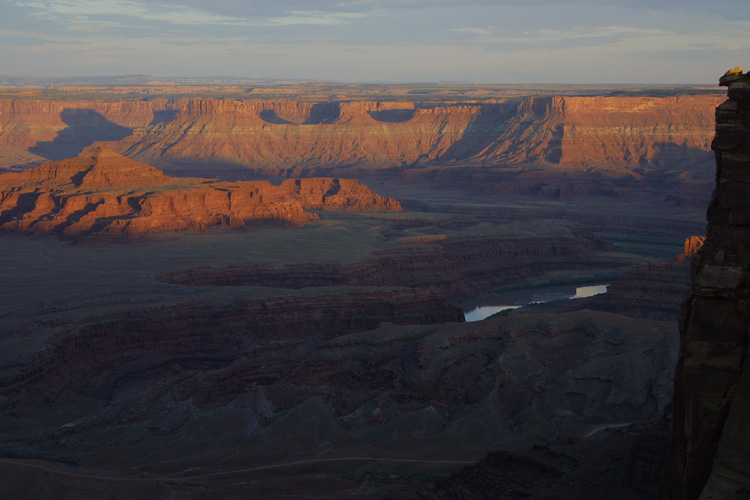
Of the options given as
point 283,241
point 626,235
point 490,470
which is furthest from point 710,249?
point 626,235

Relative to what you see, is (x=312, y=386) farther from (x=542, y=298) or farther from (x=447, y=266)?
(x=447, y=266)

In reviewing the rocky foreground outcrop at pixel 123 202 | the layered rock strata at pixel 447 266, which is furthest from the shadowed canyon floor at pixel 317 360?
the rocky foreground outcrop at pixel 123 202

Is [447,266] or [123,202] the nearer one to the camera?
[447,266]

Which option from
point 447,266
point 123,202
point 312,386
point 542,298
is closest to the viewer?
point 312,386

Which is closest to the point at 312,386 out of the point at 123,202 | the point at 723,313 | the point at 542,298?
Result: the point at 723,313

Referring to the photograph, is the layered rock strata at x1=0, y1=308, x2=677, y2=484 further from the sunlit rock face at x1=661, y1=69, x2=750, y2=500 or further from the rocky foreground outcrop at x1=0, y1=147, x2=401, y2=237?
the rocky foreground outcrop at x1=0, y1=147, x2=401, y2=237

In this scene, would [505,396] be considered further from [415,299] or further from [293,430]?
[415,299]
